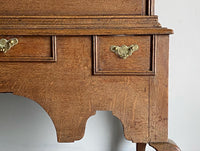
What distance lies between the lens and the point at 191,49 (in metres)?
1.30

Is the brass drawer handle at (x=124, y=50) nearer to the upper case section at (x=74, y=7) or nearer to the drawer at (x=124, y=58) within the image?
the drawer at (x=124, y=58)

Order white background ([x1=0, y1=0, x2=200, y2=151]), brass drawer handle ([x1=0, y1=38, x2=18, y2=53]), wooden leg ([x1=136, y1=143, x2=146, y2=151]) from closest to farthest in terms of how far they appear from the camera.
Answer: brass drawer handle ([x1=0, y1=38, x2=18, y2=53]), wooden leg ([x1=136, y1=143, x2=146, y2=151]), white background ([x1=0, y1=0, x2=200, y2=151])

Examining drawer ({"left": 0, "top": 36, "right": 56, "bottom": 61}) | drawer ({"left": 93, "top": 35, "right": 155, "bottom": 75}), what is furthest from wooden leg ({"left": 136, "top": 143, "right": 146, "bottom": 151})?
drawer ({"left": 0, "top": 36, "right": 56, "bottom": 61})

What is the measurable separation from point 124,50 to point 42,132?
0.77 metres

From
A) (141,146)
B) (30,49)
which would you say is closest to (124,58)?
(30,49)

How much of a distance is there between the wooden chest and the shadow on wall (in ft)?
1.76

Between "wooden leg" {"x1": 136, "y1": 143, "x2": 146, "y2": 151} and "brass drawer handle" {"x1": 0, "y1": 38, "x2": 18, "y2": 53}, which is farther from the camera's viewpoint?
"wooden leg" {"x1": 136, "y1": 143, "x2": 146, "y2": 151}

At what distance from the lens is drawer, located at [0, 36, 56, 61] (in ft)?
2.52

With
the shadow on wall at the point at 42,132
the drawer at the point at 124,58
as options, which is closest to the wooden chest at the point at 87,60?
the drawer at the point at 124,58

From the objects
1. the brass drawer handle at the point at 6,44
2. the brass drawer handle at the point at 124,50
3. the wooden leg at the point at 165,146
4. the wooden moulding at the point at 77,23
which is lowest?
the wooden leg at the point at 165,146

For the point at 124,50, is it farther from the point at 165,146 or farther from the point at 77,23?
the point at 165,146

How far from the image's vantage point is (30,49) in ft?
2.54

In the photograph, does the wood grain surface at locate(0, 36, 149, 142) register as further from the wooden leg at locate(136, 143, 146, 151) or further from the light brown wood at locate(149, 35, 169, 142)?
the wooden leg at locate(136, 143, 146, 151)

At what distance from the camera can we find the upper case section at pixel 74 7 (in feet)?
2.60
